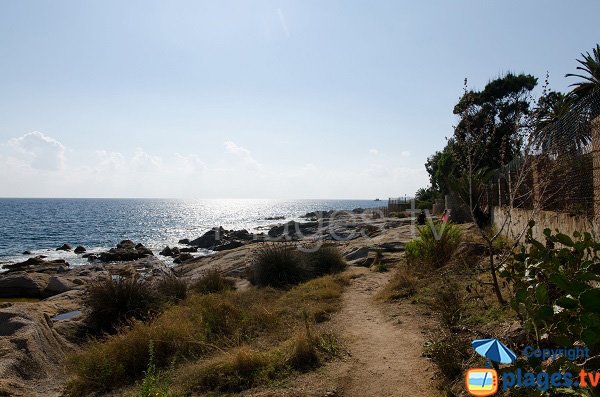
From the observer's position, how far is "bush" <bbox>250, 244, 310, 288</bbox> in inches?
476

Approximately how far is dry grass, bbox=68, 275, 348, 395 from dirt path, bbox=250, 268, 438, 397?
0.40m

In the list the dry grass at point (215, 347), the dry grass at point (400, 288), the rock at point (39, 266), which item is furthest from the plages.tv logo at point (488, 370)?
the rock at point (39, 266)

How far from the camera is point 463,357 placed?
4.44 m

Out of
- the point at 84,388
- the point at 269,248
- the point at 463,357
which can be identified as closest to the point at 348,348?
the point at 463,357

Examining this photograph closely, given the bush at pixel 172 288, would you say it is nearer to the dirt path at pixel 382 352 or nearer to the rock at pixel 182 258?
the dirt path at pixel 382 352

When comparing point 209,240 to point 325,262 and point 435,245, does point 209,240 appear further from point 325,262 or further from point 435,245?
point 435,245

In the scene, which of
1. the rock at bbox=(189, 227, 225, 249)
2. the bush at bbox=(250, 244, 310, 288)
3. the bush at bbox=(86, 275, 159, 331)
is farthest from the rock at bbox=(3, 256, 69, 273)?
the bush at bbox=(86, 275, 159, 331)

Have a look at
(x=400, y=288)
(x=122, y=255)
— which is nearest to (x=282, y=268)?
(x=400, y=288)

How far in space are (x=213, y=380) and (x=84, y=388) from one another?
1896mm

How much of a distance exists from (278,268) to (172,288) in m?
2.95

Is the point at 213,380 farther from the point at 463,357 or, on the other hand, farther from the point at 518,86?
the point at 518,86

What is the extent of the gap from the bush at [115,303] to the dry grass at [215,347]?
94 cm

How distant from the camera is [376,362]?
527cm

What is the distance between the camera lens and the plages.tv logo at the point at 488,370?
2.74m
